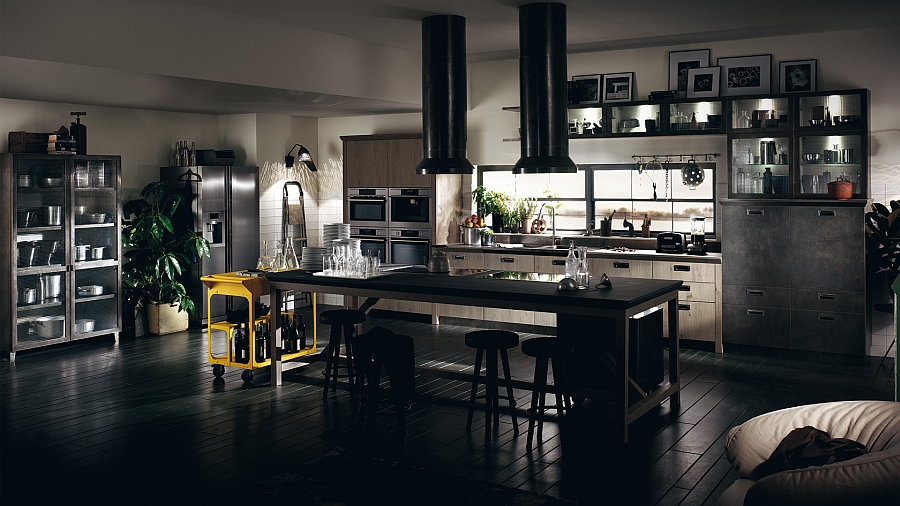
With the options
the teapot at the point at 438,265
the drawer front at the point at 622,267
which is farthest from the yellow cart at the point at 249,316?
the drawer front at the point at 622,267

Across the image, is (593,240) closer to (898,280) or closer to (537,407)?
(537,407)

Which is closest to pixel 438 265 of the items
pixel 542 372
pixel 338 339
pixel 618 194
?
pixel 338 339

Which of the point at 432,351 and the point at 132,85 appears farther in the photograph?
the point at 432,351

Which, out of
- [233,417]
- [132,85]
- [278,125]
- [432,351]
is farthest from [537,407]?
[278,125]

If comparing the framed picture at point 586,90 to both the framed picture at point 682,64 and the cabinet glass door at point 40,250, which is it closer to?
the framed picture at point 682,64

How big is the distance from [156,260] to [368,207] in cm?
249

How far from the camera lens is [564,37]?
261 inches

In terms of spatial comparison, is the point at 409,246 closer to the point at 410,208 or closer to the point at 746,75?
the point at 410,208

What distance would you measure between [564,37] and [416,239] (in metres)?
3.59

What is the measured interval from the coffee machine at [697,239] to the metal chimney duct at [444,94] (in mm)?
2549

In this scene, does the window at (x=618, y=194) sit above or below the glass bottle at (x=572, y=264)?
above

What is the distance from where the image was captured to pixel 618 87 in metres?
8.73

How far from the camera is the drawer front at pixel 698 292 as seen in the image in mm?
7879

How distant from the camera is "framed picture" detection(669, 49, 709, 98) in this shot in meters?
8.30
